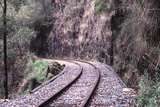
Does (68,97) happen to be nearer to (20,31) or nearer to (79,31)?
(20,31)

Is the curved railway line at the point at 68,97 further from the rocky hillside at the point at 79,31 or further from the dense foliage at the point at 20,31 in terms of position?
the rocky hillside at the point at 79,31

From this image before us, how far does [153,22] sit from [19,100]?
17.0 ft

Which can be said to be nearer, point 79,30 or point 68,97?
point 68,97

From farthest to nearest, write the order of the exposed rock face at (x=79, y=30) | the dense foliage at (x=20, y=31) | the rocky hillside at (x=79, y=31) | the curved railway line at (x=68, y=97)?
the exposed rock face at (x=79, y=30) < the rocky hillside at (x=79, y=31) < the dense foliage at (x=20, y=31) < the curved railway line at (x=68, y=97)

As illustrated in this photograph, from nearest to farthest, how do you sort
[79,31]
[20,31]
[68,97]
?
[68,97]
[20,31]
[79,31]

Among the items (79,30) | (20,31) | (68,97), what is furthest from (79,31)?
(68,97)

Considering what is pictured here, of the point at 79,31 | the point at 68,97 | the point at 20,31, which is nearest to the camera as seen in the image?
the point at 68,97

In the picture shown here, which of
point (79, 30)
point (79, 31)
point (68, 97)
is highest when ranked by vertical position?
point (68, 97)

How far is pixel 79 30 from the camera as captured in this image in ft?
147

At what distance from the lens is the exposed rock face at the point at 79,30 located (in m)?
34.6

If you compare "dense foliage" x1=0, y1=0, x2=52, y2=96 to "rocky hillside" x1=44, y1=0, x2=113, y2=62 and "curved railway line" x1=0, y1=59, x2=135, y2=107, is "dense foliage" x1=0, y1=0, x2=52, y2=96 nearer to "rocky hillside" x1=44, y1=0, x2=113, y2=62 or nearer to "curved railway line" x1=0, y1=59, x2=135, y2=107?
"rocky hillside" x1=44, y1=0, x2=113, y2=62

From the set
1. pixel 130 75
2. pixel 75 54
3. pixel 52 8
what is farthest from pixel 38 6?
pixel 130 75

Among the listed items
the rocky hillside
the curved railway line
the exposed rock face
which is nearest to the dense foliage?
the rocky hillside

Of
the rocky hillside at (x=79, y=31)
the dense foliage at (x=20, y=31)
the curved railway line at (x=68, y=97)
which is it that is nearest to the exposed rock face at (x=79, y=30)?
the rocky hillside at (x=79, y=31)
